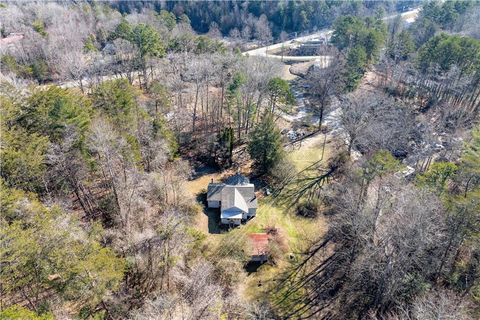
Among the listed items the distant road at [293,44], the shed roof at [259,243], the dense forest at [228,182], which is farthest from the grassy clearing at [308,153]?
the distant road at [293,44]

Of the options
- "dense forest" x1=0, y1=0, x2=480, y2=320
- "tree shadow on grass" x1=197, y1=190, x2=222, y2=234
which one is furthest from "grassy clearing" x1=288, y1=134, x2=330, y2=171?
"tree shadow on grass" x1=197, y1=190, x2=222, y2=234

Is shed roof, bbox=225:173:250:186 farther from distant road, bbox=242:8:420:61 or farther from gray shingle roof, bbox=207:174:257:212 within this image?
distant road, bbox=242:8:420:61

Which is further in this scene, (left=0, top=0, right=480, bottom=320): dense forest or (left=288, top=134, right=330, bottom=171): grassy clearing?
(left=288, top=134, right=330, bottom=171): grassy clearing

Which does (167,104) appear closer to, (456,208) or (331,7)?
(456,208)

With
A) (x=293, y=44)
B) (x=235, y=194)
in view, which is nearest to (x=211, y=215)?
(x=235, y=194)

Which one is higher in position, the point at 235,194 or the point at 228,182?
the point at 235,194

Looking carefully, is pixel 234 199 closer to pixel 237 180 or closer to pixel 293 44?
pixel 237 180

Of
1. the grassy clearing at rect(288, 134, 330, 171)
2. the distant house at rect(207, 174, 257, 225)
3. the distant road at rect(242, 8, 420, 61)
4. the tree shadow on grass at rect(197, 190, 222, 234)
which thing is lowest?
the tree shadow on grass at rect(197, 190, 222, 234)
